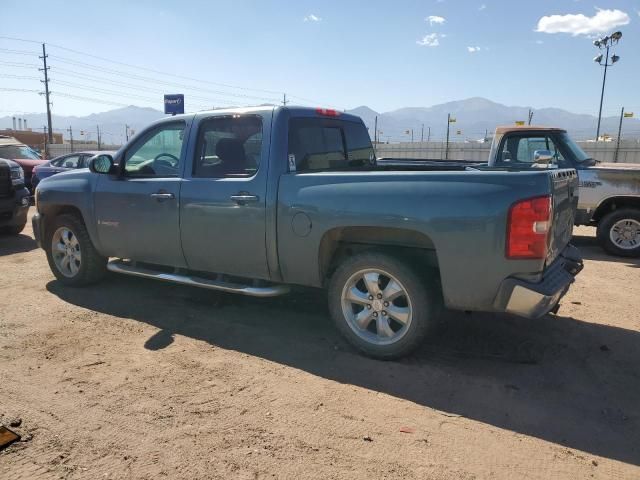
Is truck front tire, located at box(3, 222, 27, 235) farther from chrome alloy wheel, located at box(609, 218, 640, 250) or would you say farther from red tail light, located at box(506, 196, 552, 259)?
chrome alloy wheel, located at box(609, 218, 640, 250)

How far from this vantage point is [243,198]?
4.28m

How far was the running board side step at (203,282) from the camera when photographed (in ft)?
14.1

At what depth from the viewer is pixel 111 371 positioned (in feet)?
12.3

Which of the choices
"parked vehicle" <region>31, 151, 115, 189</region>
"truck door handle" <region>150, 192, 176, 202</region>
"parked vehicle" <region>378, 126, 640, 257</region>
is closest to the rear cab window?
"truck door handle" <region>150, 192, 176, 202</region>

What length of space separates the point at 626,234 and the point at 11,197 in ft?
33.5

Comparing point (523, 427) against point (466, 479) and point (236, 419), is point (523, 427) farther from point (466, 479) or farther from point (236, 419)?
point (236, 419)

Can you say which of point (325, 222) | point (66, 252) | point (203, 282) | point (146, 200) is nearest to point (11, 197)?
point (66, 252)

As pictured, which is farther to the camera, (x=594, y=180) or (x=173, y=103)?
(x=173, y=103)

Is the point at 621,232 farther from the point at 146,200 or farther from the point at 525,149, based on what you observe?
the point at 146,200

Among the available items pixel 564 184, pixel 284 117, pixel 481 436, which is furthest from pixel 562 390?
pixel 284 117

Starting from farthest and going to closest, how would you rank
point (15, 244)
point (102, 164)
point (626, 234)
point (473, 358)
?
point (15, 244)
point (626, 234)
point (102, 164)
point (473, 358)

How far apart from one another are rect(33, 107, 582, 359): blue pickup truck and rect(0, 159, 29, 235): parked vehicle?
349cm

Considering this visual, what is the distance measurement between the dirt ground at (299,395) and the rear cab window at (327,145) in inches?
59.0

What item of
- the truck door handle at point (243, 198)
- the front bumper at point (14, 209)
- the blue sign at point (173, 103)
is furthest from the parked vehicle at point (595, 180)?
the blue sign at point (173, 103)
